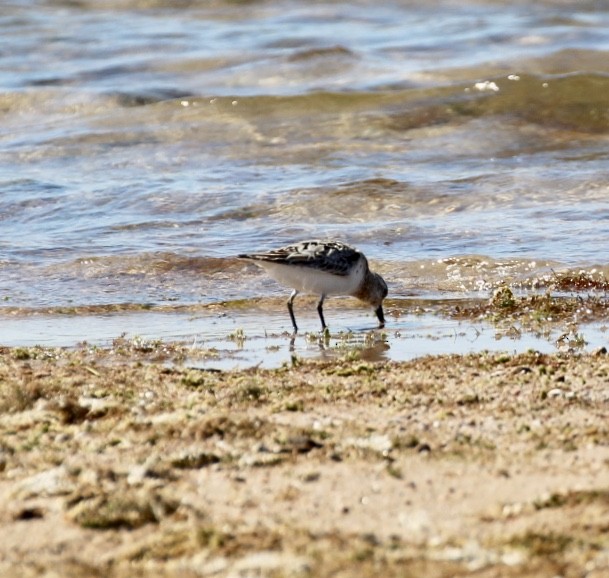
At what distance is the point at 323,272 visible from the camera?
965 centimetres

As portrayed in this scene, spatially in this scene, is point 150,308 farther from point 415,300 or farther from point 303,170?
point 303,170

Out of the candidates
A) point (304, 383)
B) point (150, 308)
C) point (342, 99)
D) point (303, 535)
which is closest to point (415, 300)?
point (150, 308)

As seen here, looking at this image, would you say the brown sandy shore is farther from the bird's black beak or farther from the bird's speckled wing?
the bird's speckled wing

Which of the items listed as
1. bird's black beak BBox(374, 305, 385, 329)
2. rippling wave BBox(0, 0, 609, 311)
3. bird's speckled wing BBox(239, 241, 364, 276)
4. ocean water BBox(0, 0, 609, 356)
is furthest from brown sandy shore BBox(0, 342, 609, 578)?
rippling wave BBox(0, 0, 609, 311)

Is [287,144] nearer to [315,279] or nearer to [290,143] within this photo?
[290,143]

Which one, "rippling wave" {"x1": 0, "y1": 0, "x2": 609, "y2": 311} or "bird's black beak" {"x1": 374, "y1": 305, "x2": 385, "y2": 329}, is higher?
"rippling wave" {"x1": 0, "y1": 0, "x2": 609, "y2": 311}

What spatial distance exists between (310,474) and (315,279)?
16.1ft

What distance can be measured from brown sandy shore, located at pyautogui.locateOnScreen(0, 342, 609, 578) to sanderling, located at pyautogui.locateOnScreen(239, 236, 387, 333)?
271 cm

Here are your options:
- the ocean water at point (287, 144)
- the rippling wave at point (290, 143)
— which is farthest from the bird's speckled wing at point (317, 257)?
the rippling wave at point (290, 143)

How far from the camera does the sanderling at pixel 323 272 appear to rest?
31.3ft

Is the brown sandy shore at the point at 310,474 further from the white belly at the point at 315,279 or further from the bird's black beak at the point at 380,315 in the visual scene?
the white belly at the point at 315,279

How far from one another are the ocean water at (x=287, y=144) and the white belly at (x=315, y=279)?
84cm

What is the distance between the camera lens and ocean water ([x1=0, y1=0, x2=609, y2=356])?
37.5 ft

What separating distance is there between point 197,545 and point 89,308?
6.26 m
